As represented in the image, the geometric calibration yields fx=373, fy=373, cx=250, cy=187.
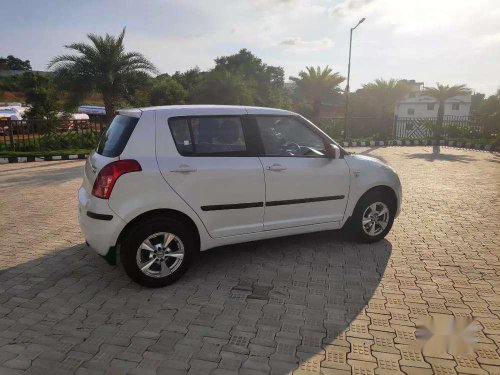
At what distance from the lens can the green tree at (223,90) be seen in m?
22.4

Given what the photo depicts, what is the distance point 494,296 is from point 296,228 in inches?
84.4

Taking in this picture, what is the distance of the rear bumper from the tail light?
0.30 ft

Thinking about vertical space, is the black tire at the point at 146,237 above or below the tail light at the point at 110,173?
below

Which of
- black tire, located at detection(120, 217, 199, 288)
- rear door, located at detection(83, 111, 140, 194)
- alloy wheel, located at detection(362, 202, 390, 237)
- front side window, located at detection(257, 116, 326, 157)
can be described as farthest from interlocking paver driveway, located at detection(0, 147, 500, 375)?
front side window, located at detection(257, 116, 326, 157)

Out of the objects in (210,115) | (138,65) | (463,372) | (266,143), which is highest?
(138,65)

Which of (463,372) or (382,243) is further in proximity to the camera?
(382,243)

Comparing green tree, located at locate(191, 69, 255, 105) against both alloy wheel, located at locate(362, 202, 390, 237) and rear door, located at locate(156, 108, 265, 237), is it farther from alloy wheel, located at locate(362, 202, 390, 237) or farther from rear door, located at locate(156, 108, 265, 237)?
rear door, located at locate(156, 108, 265, 237)

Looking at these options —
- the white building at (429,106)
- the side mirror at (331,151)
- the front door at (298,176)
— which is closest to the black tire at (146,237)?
the front door at (298,176)

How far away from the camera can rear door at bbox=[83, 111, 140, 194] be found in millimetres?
3666

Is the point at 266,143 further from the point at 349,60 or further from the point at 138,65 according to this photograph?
the point at 349,60

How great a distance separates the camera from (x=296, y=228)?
451cm

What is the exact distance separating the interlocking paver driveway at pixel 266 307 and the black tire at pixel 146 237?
0.12 metres

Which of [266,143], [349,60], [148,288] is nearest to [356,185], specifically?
[266,143]

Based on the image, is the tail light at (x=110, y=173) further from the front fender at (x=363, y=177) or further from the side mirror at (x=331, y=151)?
the front fender at (x=363, y=177)
